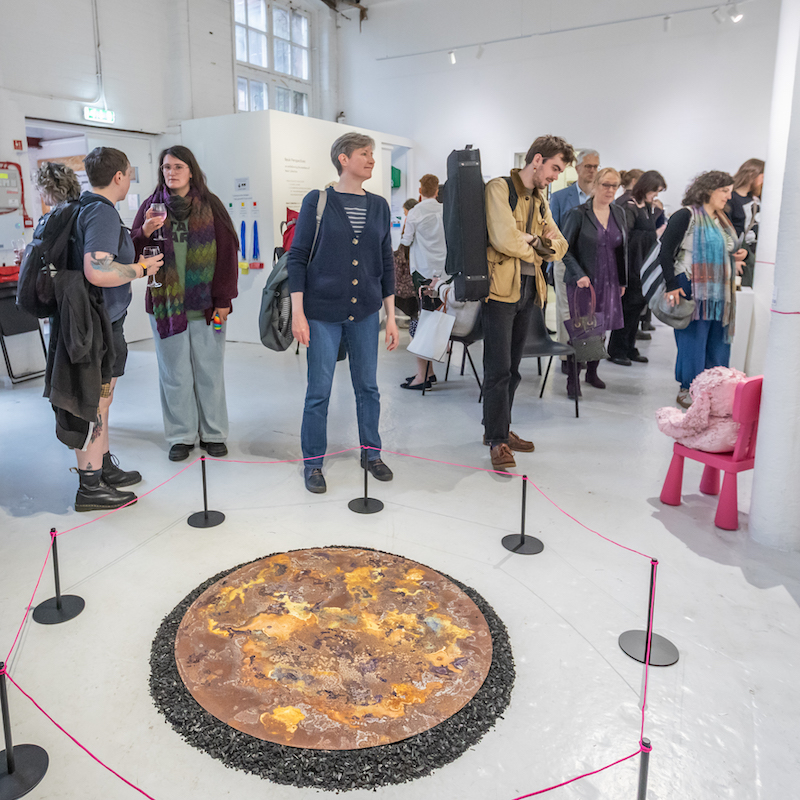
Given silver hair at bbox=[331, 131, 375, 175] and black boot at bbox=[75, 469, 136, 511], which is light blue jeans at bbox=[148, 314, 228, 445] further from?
silver hair at bbox=[331, 131, 375, 175]

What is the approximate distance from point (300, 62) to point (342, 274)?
987 cm

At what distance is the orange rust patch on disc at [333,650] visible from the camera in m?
1.71

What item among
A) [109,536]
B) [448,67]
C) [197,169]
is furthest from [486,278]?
[448,67]

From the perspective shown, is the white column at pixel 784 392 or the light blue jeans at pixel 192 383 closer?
the white column at pixel 784 392

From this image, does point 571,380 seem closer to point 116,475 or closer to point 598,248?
point 598,248

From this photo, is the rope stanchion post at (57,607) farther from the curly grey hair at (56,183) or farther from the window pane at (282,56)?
the window pane at (282,56)

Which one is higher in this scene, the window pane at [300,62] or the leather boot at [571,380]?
the window pane at [300,62]

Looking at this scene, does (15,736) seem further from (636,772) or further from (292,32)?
(292,32)

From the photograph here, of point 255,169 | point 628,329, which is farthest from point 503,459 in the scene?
point 255,169

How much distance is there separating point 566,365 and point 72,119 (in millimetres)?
5261

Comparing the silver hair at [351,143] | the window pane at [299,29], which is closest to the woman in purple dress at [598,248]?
the silver hair at [351,143]

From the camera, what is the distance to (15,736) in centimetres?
168

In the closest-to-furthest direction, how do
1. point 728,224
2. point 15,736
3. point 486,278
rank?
1. point 15,736
2. point 486,278
3. point 728,224

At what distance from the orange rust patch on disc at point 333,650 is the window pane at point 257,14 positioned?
10128mm
